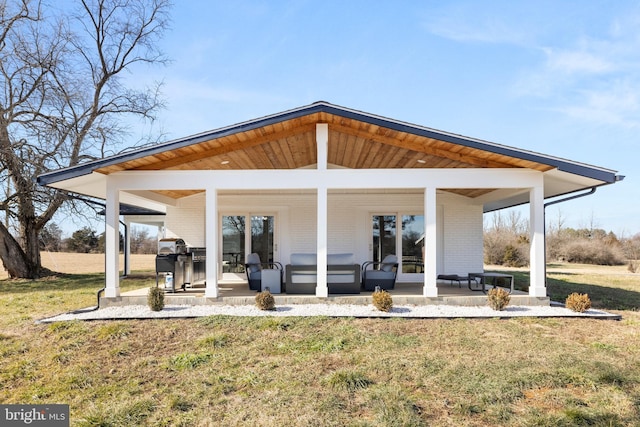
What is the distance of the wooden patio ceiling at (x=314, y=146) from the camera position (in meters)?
8.02

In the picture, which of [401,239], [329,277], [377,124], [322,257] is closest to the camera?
[377,124]

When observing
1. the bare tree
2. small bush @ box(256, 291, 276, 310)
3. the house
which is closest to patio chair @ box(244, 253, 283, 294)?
the house

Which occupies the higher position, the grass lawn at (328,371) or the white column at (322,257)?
the white column at (322,257)

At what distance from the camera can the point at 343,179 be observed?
322 inches

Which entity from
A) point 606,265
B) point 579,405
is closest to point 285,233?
point 579,405

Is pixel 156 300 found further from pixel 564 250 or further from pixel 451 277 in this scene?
pixel 564 250

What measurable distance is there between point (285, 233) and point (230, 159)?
10.3 feet

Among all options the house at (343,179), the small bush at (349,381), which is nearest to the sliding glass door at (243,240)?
the house at (343,179)

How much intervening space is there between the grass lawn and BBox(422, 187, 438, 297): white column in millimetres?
1187

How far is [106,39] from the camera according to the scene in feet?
65.9

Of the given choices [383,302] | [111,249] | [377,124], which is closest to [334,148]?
[377,124]

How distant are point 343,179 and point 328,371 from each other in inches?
167

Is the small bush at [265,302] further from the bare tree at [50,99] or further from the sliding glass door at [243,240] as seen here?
the bare tree at [50,99]

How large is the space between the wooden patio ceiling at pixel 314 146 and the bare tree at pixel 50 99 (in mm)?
9200
